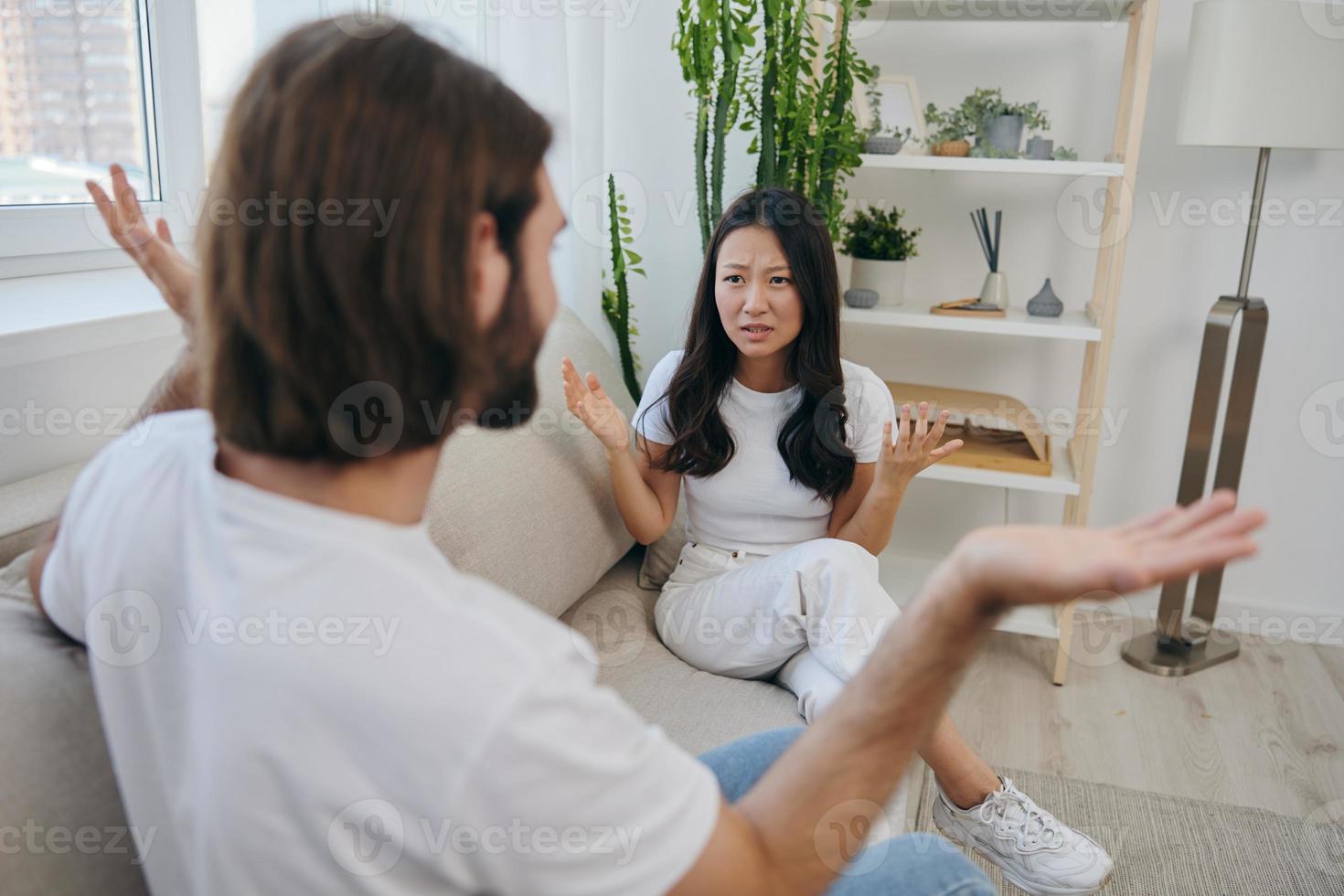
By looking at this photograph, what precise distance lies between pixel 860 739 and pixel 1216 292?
231 cm

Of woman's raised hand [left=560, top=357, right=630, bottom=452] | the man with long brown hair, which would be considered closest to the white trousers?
woman's raised hand [left=560, top=357, right=630, bottom=452]

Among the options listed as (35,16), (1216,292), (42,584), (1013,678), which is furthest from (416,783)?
(1216,292)

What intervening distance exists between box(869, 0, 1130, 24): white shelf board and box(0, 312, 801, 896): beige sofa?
3.48 ft

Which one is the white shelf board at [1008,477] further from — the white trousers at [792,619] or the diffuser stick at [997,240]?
the white trousers at [792,619]

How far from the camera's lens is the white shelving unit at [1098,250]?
2.16m

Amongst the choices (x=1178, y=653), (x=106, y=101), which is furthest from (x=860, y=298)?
(x=106, y=101)

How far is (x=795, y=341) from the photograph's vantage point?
1.82m

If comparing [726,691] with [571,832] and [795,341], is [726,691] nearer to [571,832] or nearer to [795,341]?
[795,341]

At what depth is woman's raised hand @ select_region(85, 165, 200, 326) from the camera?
1001 millimetres

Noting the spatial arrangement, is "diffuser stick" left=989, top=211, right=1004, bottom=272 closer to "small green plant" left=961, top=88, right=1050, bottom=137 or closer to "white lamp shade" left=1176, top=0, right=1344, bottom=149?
"small green plant" left=961, top=88, right=1050, bottom=137

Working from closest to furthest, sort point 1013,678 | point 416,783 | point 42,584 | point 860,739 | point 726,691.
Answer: point 416,783, point 860,739, point 42,584, point 726,691, point 1013,678

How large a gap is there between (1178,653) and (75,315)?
243cm

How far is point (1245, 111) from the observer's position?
2129 millimetres

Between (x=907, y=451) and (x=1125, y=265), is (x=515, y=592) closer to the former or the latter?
(x=907, y=451)
